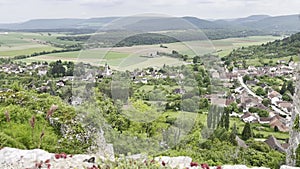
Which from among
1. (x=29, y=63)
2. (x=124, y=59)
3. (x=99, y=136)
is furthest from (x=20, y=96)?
(x=29, y=63)

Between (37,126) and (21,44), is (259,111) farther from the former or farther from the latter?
(21,44)

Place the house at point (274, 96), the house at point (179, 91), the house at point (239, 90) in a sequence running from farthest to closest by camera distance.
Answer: the house at point (239, 90) → the house at point (274, 96) → the house at point (179, 91)

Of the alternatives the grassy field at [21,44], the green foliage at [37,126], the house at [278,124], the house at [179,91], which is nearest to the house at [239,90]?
the house at [278,124]

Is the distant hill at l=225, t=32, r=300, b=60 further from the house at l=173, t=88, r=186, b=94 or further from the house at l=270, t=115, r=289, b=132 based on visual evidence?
the house at l=173, t=88, r=186, b=94

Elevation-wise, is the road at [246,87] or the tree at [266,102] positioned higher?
the road at [246,87]

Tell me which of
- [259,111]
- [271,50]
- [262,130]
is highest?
[271,50]

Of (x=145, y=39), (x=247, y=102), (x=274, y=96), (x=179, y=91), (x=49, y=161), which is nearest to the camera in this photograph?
(x=49, y=161)

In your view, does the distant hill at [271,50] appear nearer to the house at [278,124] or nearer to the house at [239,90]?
the house at [239,90]

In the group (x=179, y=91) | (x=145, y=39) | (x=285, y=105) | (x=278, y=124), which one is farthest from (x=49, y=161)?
(x=285, y=105)

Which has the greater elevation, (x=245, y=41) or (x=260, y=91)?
(x=245, y=41)

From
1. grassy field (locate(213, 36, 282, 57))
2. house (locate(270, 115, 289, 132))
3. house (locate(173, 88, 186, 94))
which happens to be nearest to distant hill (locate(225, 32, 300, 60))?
grassy field (locate(213, 36, 282, 57))

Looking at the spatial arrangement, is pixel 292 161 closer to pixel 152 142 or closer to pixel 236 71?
pixel 152 142

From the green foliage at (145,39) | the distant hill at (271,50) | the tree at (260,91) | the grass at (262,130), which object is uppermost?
the green foliage at (145,39)
